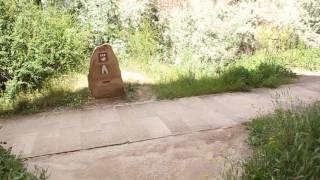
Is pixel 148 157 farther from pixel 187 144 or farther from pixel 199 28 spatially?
pixel 199 28

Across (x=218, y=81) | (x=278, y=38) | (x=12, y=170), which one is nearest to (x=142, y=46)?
(x=218, y=81)

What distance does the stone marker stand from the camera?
7.28 m

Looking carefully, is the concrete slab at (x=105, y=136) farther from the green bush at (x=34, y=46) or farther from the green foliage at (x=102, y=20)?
the green foliage at (x=102, y=20)

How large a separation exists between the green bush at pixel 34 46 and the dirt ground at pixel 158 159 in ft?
8.46

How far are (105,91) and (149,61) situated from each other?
170cm

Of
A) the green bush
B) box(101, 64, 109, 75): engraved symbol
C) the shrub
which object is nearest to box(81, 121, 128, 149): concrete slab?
box(101, 64, 109, 75): engraved symbol

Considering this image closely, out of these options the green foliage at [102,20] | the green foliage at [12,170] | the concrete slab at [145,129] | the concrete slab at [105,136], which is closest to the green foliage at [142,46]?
the green foliage at [102,20]

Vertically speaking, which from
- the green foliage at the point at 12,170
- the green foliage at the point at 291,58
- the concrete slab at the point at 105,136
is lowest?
the concrete slab at the point at 105,136

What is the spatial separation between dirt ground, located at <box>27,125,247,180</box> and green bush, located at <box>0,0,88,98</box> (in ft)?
8.46

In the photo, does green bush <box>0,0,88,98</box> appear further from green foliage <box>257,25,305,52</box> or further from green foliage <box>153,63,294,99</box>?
green foliage <box>257,25,305,52</box>

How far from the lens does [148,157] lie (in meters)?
4.98

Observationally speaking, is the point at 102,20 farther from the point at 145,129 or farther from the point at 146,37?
the point at 145,129

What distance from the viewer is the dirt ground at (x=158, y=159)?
4523 millimetres

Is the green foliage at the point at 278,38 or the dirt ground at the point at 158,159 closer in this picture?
the dirt ground at the point at 158,159
